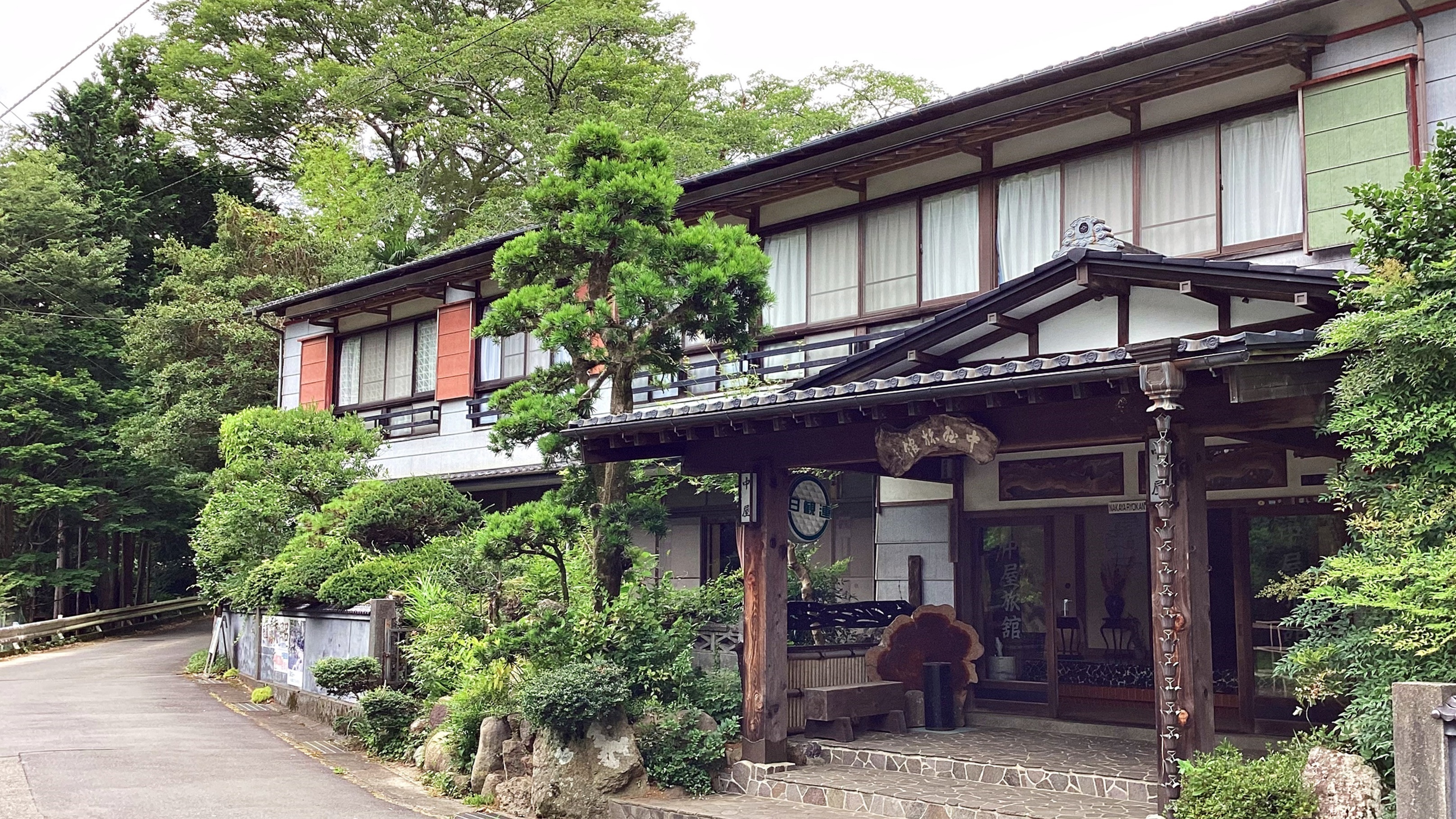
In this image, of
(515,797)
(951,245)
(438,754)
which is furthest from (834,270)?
(515,797)

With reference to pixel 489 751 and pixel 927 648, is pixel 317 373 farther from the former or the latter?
pixel 927 648

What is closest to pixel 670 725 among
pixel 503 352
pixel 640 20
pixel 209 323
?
pixel 503 352

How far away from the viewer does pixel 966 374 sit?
9320 millimetres

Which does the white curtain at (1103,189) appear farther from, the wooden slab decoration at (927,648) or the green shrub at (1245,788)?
the green shrub at (1245,788)

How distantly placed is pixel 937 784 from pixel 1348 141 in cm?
707

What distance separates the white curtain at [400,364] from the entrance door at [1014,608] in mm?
13817

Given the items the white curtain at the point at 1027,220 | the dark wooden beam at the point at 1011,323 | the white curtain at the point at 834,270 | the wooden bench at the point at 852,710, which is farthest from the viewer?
the white curtain at the point at 834,270

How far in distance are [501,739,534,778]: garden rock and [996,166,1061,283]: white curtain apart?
7413 millimetres

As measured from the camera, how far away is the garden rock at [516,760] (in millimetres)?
12102

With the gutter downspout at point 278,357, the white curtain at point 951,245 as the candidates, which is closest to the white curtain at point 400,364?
the gutter downspout at point 278,357

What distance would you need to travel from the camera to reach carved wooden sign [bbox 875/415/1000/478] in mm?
10055

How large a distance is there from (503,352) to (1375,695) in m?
17.1

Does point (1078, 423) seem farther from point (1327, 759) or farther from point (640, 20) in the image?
point (640, 20)

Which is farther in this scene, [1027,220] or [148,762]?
[1027,220]
